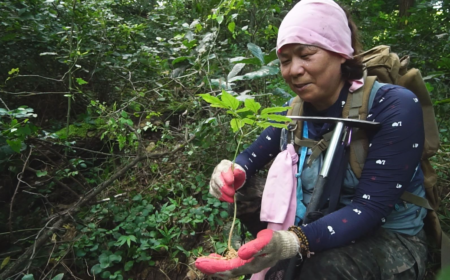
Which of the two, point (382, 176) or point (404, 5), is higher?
point (404, 5)

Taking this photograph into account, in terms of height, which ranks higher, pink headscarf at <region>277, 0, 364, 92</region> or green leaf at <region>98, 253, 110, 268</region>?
pink headscarf at <region>277, 0, 364, 92</region>

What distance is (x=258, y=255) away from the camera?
1210 mm

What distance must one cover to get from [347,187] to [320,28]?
0.79m

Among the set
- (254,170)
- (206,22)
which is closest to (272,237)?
(254,170)

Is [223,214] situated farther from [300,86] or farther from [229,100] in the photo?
[229,100]

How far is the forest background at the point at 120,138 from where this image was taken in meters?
2.19

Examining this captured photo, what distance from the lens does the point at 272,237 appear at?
1196 mm

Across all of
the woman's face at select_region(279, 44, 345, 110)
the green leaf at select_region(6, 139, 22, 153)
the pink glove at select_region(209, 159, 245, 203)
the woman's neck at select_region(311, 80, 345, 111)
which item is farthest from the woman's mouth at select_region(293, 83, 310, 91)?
the green leaf at select_region(6, 139, 22, 153)

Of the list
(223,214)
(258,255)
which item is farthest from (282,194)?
(223,214)

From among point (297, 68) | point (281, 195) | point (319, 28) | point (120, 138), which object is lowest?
point (120, 138)

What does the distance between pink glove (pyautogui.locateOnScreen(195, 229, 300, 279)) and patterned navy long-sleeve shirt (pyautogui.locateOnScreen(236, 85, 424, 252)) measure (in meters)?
0.10

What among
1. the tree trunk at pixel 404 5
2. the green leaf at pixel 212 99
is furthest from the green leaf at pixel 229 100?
the tree trunk at pixel 404 5

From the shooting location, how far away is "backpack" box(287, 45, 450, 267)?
1.46 m

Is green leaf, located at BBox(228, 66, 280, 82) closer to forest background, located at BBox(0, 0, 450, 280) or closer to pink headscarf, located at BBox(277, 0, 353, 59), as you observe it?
forest background, located at BBox(0, 0, 450, 280)
